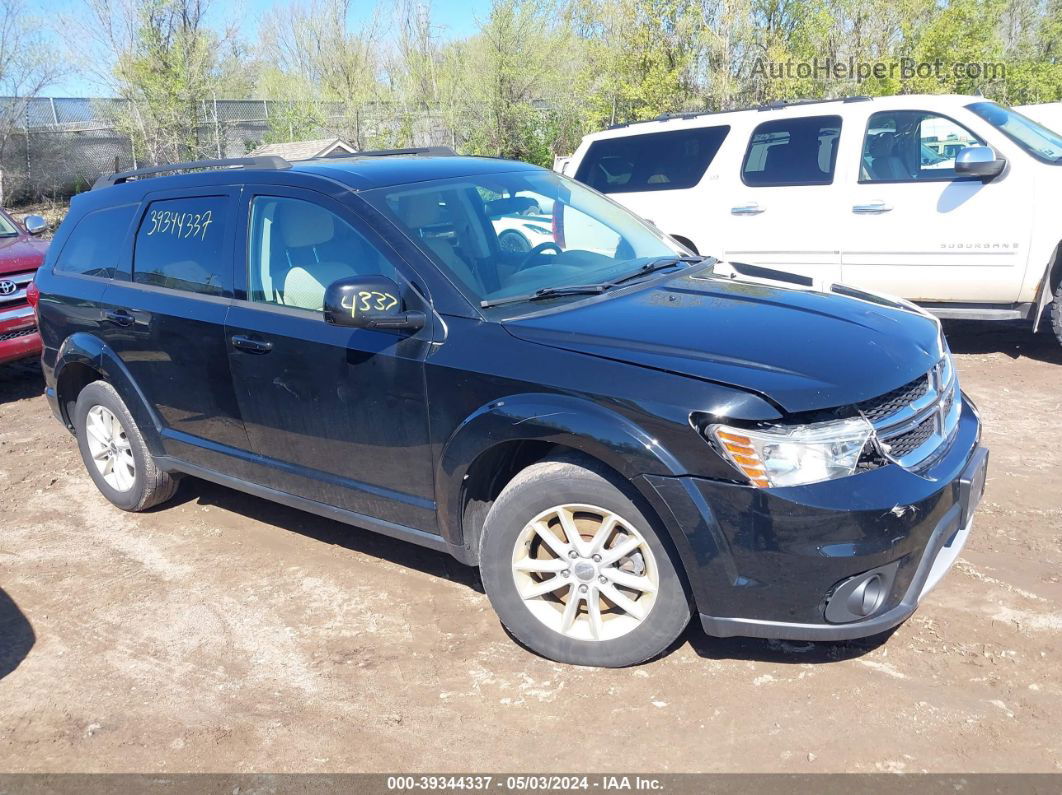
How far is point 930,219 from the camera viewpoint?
718 cm

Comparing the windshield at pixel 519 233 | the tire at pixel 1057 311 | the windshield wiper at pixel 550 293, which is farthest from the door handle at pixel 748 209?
the windshield wiper at pixel 550 293

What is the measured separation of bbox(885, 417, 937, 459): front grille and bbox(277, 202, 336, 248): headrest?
2.34 metres

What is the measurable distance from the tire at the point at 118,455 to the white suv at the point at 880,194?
4.97 meters

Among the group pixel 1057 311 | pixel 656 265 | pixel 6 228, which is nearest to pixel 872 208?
pixel 1057 311

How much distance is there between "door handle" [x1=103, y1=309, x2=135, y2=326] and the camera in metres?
4.68

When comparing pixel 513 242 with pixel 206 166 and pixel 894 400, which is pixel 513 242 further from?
pixel 206 166

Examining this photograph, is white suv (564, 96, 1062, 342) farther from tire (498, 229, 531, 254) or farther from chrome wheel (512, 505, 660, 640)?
chrome wheel (512, 505, 660, 640)

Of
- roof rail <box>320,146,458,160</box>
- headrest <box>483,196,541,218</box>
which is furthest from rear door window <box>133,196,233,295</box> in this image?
headrest <box>483,196,541,218</box>

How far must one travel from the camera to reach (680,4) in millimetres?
18047

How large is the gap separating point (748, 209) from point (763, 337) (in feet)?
16.5

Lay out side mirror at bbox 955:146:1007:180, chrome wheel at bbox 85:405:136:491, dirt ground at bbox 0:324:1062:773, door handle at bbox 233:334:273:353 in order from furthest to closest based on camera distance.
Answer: side mirror at bbox 955:146:1007:180, chrome wheel at bbox 85:405:136:491, door handle at bbox 233:334:273:353, dirt ground at bbox 0:324:1062:773

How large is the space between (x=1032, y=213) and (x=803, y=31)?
12.9 m
